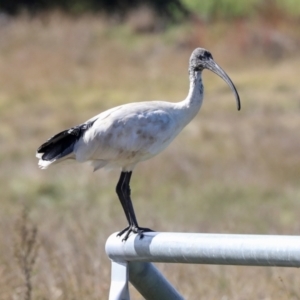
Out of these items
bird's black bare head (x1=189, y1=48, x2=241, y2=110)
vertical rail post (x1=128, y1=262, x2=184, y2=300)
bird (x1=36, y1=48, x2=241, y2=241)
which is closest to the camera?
vertical rail post (x1=128, y1=262, x2=184, y2=300)

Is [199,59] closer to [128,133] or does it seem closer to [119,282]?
[128,133]

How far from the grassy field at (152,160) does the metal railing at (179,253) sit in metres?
1.09

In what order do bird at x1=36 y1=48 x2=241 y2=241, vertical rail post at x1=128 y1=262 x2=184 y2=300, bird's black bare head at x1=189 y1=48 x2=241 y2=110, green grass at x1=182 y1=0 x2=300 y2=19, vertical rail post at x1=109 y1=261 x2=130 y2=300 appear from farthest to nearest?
green grass at x1=182 y1=0 x2=300 y2=19
bird's black bare head at x1=189 y1=48 x2=241 y2=110
bird at x1=36 y1=48 x2=241 y2=241
vertical rail post at x1=128 y1=262 x2=184 y2=300
vertical rail post at x1=109 y1=261 x2=130 y2=300

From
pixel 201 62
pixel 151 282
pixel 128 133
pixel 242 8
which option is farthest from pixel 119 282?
pixel 242 8

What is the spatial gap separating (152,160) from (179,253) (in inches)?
385

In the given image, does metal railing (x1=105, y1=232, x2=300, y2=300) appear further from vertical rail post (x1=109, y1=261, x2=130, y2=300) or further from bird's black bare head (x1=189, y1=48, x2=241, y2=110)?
bird's black bare head (x1=189, y1=48, x2=241, y2=110)

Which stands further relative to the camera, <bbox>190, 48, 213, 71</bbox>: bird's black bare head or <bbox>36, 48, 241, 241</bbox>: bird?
<bbox>190, 48, 213, 71</bbox>: bird's black bare head

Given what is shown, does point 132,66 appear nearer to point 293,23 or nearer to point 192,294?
point 293,23

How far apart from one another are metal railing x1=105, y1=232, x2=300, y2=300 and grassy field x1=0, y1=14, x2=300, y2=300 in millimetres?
1091

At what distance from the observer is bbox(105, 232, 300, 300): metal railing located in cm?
264

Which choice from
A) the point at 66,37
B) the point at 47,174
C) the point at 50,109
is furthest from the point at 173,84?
the point at 47,174

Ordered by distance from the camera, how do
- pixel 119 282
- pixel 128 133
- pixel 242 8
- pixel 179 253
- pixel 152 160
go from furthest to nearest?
pixel 242 8, pixel 152 160, pixel 128 133, pixel 119 282, pixel 179 253

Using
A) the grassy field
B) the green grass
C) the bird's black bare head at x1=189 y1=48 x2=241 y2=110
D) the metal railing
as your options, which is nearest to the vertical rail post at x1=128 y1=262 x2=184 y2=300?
the metal railing

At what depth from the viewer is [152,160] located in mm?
12641
